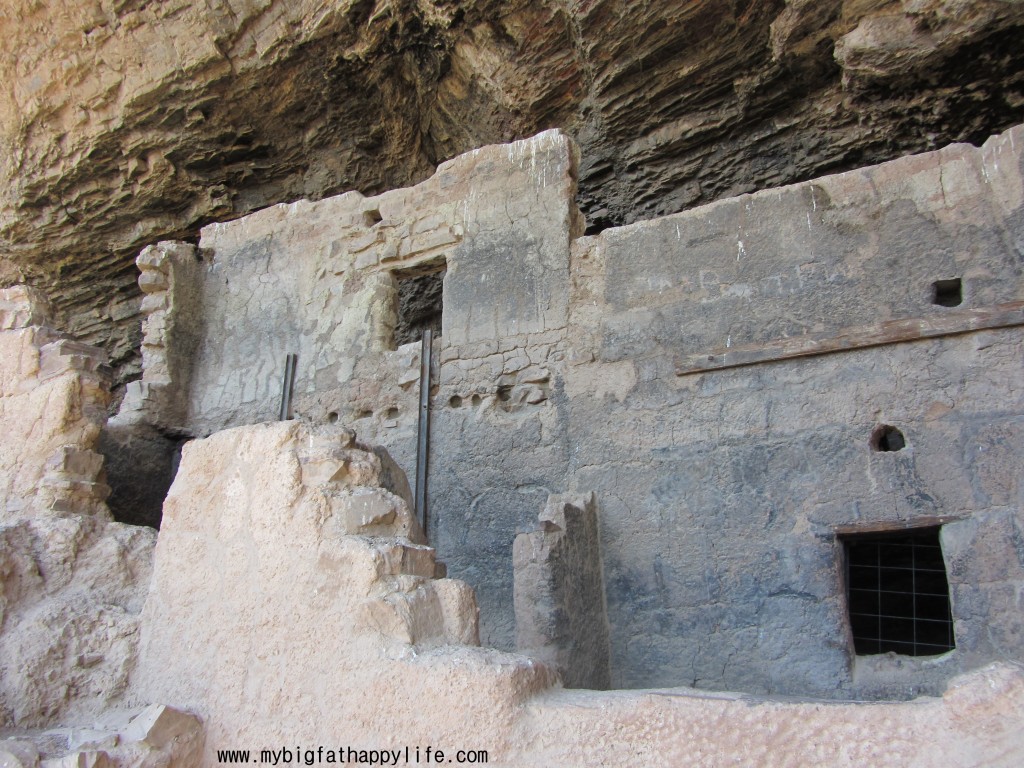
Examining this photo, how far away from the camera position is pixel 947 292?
15.4 ft

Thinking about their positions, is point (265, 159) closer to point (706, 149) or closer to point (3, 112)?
point (3, 112)

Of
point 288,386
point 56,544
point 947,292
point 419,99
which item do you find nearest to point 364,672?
point 56,544

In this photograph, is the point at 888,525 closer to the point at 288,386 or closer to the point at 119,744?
the point at 119,744

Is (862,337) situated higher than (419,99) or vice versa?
(419,99)

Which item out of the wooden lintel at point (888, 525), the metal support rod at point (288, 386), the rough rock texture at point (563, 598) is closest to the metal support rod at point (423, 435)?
the rough rock texture at point (563, 598)

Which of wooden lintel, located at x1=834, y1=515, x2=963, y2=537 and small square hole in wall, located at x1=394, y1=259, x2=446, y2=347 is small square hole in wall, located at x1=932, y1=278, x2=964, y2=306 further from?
small square hole in wall, located at x1=394, y1=259, x2=446, y2=347

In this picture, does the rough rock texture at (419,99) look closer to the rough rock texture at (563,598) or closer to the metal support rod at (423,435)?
the metal support rod at (423,435)

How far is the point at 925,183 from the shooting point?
4848 millimetres

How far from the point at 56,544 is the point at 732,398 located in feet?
10.3

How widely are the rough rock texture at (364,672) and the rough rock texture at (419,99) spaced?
6.23 m

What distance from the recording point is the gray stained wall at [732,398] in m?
4.38

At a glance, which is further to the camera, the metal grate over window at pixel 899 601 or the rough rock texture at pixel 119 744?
the metal grate over window at pixel 899 601

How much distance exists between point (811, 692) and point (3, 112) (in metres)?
9.60

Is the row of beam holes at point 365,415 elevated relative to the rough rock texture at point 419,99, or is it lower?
lower
